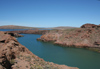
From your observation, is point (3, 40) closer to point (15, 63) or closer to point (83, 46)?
point (15, 63)

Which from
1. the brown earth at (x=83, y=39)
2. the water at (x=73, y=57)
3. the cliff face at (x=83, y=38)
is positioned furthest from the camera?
the cliff face at (x=83, y=38)

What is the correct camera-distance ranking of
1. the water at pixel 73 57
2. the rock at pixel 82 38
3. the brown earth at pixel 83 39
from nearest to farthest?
the water at pixel 73 57
the brown earth at pixel 83 39
the rock at pixel 82 38

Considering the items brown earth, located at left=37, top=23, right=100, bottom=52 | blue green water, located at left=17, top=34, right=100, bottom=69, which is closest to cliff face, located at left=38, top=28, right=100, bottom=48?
brown earth, located at left=37, top=23, right=100, bottom=52

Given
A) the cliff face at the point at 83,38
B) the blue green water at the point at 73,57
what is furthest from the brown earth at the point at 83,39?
the blue green water at the point at 73,57

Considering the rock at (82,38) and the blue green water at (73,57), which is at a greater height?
the rock at (82,38)

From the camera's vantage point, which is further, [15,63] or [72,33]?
[72,33]

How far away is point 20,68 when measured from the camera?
8.77 meters

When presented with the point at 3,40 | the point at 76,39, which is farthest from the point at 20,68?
the point at 76,39

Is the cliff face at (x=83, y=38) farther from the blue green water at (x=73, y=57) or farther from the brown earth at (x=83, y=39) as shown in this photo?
the blue green water at (x=73, y=57)

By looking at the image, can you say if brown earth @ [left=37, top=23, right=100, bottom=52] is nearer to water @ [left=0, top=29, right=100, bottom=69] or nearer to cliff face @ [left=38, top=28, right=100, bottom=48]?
cliff face @ [left=38, top=28, right=100, bottom=48]

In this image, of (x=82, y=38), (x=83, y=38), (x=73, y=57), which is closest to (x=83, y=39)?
(x=83, y=38)

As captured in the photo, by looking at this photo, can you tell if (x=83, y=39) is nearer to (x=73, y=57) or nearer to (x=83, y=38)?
(x=83, y=38)

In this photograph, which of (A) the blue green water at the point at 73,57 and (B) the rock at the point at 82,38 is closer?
(A) the blue green water at the point at 73,57

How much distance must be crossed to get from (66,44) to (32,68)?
30537mm
